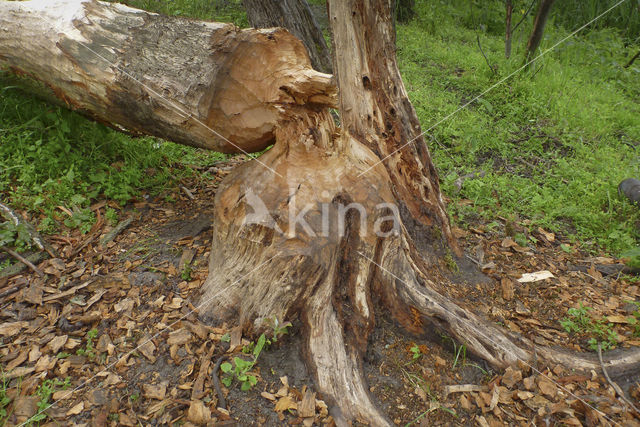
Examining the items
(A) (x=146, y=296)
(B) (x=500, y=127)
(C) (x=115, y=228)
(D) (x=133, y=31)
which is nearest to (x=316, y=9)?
(B) (x=500, y=127)

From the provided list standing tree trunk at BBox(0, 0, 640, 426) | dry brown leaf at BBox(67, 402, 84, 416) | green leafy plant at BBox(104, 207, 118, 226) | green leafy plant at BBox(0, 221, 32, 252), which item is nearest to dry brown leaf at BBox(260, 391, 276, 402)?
standing tree trunk at BBox(0, 0, 640, 426)

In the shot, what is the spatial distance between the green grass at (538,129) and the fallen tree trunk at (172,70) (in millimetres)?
1966

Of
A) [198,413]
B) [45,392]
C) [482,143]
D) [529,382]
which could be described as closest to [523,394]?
[529,382]

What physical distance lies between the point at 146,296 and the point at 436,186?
6.60 feet

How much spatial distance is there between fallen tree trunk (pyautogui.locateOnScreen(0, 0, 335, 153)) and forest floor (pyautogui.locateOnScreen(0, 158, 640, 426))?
2.73 feet

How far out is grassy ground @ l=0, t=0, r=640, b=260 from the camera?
123 inches

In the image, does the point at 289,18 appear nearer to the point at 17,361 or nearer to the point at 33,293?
the point at 33,293

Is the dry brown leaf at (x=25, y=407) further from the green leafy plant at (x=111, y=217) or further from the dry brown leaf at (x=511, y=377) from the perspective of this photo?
the dry brown leaf at (x=511, y=377)

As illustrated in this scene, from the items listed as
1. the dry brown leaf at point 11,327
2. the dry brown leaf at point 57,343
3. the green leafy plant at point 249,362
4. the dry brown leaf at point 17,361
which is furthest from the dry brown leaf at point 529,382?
the dry brown leaf at point 11,327

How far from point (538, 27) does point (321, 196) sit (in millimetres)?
5032

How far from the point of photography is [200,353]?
2.12 metres

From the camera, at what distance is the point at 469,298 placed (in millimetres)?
2635

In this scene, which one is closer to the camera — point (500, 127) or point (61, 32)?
point (61, 32)

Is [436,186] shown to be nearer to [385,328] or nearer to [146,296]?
[385,328]
